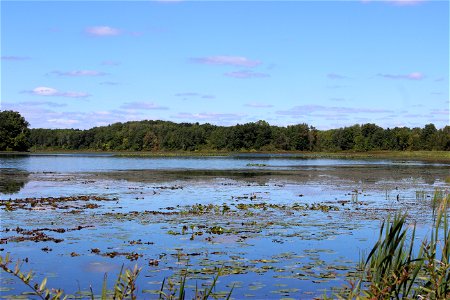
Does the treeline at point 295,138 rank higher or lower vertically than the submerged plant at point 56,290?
higher

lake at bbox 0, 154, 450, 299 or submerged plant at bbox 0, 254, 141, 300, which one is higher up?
submerged plant at bbox 0, 254, 141, 300

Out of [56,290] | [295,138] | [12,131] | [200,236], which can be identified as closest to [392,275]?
→ [56,290]

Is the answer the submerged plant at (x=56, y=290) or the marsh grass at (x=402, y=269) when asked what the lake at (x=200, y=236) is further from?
the marsh grass at (x=402, y=269)

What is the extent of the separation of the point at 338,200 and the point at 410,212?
6345 millimetres

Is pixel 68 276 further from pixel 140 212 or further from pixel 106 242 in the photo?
pixel 140 212

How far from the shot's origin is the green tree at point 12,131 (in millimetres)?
138750

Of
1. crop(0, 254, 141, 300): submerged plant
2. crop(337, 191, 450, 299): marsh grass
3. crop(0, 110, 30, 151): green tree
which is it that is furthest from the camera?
crop(0, 110, 30, 151): green tree

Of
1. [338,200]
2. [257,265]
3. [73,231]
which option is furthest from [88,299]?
[338,200]

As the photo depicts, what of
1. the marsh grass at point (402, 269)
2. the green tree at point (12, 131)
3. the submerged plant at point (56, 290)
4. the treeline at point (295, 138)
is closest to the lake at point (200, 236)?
the submerged plant at point (56, 290)

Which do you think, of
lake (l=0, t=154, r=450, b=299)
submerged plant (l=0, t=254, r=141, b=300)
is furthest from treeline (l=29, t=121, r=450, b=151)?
submerged plant (l=0, t=254, r=141, b=300)

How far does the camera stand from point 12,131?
140 metres

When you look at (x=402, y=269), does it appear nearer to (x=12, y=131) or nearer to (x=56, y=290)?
(x=56, y=290)

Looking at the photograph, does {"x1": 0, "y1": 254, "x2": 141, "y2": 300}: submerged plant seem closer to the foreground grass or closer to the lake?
the foreground grass

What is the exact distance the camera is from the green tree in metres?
139
